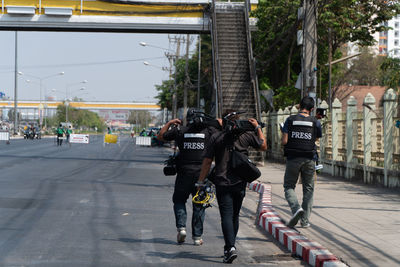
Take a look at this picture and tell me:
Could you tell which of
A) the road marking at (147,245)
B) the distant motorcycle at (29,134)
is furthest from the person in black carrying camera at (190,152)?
the distant motorcycle at (29,134)

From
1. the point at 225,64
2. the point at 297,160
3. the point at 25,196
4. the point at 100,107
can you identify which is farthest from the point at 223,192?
the point at 100,107

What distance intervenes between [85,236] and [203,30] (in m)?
25.8

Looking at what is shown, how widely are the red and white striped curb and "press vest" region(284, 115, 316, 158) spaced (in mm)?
1123

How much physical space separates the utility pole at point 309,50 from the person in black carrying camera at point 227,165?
10029 millimetres

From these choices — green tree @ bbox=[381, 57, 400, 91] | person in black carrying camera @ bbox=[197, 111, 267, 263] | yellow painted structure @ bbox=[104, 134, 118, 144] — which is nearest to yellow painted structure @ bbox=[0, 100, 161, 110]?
yellow painted structure @ bbox=[104, 134, 118, 144]

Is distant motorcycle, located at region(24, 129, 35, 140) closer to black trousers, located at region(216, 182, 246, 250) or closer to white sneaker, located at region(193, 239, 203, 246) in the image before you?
white sneaker, located at region(193, 239, 203, 246)

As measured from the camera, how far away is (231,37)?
32.6 meters

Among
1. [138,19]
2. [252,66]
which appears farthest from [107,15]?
[252,66]

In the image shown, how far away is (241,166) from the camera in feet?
23.3

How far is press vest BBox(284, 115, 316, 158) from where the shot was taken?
927 centimetres

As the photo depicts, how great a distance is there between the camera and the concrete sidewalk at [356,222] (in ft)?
24.6

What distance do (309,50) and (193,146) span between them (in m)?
9.58

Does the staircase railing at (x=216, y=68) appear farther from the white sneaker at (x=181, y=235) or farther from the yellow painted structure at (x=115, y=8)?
the white sneaker at (x=181, y=235)

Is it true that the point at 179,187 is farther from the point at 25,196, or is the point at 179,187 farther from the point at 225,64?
the point at 225,64
